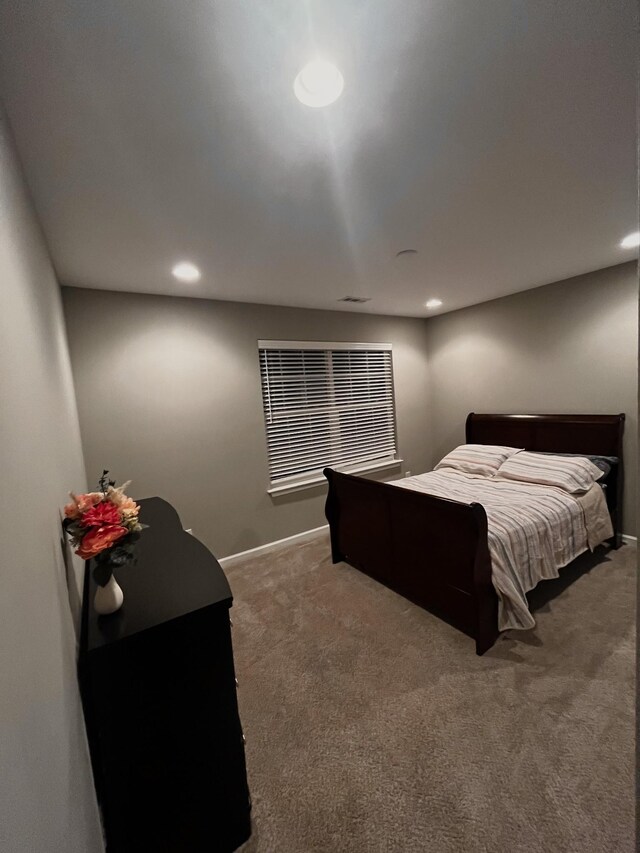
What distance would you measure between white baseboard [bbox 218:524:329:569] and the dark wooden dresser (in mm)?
2084

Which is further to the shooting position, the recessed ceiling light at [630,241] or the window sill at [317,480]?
the window sill at [317,480]

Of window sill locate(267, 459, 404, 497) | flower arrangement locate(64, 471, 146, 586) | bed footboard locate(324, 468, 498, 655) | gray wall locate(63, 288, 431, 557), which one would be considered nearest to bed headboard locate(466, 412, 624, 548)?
window sill locate(267, 459, 404, 497)

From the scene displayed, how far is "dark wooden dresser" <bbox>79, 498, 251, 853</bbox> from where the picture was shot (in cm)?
103

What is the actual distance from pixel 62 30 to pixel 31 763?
155 centimetres

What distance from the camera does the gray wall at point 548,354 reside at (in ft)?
10.0

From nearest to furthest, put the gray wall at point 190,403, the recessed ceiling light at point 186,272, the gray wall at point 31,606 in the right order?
the gray wall at point 31,606 < the recessed ceiling light at point 186,272 < the gray wall at point 190,403

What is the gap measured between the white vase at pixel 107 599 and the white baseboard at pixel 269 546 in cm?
214

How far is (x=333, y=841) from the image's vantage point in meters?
1.21

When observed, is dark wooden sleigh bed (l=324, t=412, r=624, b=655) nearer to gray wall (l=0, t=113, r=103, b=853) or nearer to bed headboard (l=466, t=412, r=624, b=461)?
bed headboard (l=466, t=412, r=624, b=461)

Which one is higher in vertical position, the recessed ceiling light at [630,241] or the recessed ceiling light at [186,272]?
the recessed ceiling light at [186,272]

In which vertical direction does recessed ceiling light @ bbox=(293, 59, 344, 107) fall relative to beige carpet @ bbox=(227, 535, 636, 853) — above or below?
above

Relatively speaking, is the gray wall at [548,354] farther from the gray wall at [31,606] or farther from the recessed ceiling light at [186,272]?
the gray wall at [31,606]

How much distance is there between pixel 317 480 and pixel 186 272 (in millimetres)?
2321

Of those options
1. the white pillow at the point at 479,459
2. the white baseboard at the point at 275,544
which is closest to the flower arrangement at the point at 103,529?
the white baseboard at the point at 275,544
